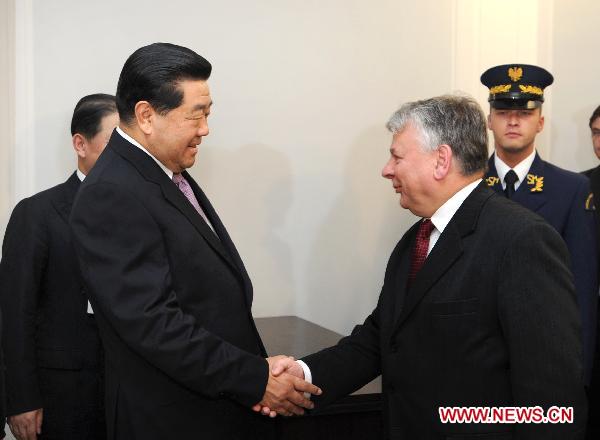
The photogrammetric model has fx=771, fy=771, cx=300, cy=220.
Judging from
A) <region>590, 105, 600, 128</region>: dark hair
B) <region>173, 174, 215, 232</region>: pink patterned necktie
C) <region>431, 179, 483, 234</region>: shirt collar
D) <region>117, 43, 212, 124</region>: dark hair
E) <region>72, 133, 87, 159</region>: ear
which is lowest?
<region>431, 179, 483, 234</region>: shirt collar

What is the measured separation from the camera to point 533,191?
2971mm

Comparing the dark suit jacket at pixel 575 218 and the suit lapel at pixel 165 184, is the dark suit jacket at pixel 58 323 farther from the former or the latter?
the dark suit jacket at pixel 575 218

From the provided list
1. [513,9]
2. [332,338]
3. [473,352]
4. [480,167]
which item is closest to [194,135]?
[480,167]

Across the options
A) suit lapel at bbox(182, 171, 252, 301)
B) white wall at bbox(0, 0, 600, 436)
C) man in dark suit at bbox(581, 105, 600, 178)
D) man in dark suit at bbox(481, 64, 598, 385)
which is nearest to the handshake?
suit lapel at bbox(182, 171, 252, 301)

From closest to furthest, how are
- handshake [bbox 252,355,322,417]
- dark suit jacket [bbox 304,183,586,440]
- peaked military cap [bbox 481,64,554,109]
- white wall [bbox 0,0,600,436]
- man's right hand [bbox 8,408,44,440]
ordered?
dark suit jacket [bbox 304,183,586,440]
handshake [bbox 252,355,322,417]
man's right hand [bbox 8,408,44,440]
peaked military cap [bbox 481,64,554,109]
white wall [bbox 0,0,600,436]

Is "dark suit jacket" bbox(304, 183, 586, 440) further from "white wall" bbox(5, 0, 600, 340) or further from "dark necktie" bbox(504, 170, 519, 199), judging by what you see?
"white wall" bbox(5, 0, 600, 340)

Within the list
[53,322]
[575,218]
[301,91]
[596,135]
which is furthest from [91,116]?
[596,135]

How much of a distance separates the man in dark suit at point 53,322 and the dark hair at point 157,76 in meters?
0.80

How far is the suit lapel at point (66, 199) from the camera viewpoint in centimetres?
264

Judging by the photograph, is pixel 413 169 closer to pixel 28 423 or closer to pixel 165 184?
pixel 165 184

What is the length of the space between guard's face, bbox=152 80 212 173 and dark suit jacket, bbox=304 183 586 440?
67 cm

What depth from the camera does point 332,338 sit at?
10.5 ft

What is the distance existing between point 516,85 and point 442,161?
1.41 m

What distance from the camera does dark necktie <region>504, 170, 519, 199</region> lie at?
3.00 metres
